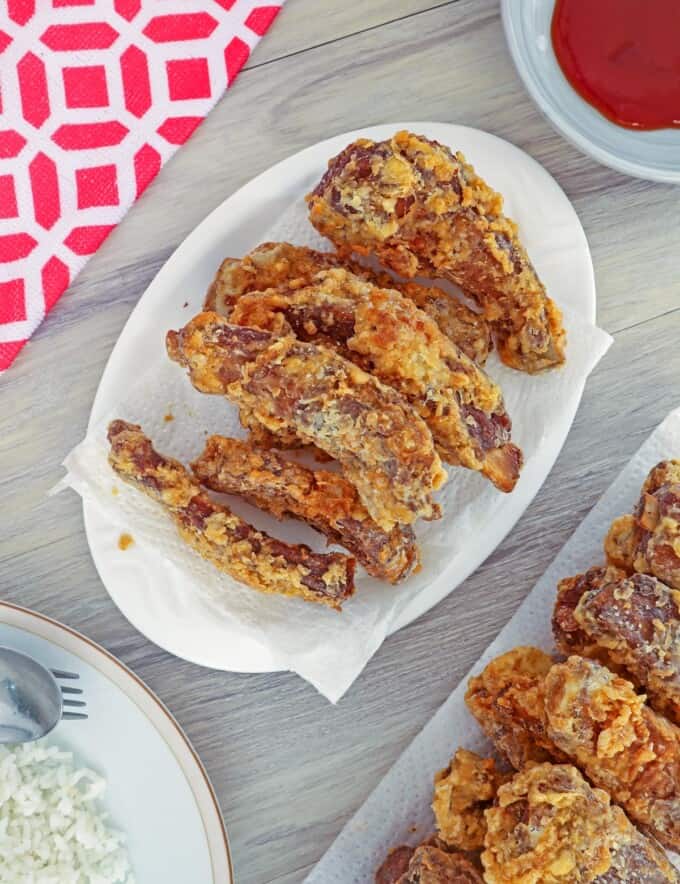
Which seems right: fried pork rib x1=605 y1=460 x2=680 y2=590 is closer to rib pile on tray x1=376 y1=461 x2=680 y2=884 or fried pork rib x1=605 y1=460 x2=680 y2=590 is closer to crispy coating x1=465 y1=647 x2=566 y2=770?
rib pile on tray x1=376 y1=461 x2=680 y2=884

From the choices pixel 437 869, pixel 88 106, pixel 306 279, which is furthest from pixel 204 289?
pixel 437 869

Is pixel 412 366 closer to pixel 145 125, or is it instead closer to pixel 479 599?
pixel 479 599

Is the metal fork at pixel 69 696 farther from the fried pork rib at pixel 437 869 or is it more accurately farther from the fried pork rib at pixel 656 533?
the fried pork rib at pixel 656 533

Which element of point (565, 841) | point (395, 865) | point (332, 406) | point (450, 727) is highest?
point (332, 406)

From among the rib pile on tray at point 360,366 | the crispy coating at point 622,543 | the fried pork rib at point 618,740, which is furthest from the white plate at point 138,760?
the crispy coating at point 622,543

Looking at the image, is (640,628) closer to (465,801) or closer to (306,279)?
(465,801)

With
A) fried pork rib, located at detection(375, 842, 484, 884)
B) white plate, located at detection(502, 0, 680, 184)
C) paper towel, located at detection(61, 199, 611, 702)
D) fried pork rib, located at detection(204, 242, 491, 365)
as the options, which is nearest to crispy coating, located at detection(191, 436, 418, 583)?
paper towel, located at detection(61, 199, 611, 702)

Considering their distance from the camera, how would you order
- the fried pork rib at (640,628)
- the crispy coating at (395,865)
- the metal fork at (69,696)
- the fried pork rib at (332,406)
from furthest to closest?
1. the metal fork at (69,696)
2. the crispy coating at (395,865)
3. the fried pork rib at (640,628)
4. the fried pork rib at (332,406)
